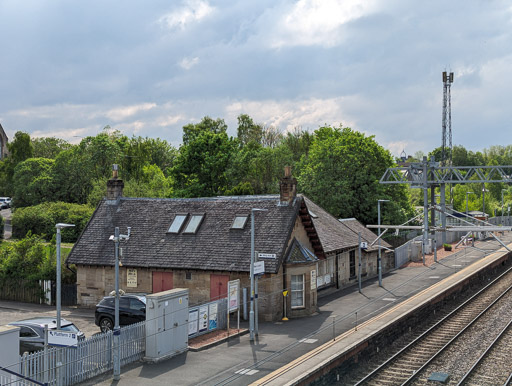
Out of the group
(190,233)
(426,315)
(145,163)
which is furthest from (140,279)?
(145,163)

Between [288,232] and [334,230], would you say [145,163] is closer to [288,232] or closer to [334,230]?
[334,230]

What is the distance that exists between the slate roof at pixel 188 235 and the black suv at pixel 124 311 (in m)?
4.68

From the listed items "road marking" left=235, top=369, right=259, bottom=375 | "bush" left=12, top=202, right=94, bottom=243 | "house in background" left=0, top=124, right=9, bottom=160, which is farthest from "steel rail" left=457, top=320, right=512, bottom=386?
"house in background" left=0, top=124, right=9, bottom=160

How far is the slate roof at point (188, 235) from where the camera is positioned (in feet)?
97.1

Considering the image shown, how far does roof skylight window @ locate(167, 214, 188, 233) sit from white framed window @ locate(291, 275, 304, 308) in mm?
7614

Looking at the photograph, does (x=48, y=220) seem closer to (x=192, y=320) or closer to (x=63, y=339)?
(x=192, y=320)

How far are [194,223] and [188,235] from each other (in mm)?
880

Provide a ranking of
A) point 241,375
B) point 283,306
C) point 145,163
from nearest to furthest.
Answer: point 241,375, point 283,306, point 145,163

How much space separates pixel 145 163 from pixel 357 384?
6694cm

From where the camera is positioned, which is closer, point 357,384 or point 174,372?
point 174,372

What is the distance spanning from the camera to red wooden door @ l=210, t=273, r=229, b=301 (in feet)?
96.5

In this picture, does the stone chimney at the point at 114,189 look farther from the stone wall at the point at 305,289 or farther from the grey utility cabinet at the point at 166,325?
the grey utility cabinet at the point at 166,325

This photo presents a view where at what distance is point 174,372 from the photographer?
19.4m

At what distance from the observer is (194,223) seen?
3259 centimetres
